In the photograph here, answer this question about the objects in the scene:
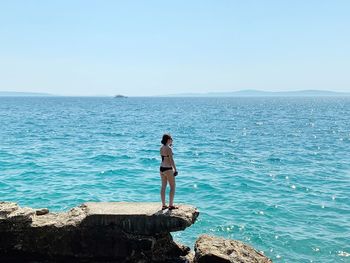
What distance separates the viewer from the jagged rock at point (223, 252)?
34.3ft

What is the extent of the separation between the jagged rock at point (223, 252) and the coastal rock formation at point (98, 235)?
0.76 metres

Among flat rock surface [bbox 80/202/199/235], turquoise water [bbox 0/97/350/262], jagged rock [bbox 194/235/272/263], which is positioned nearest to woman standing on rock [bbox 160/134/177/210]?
flat rock surface [bbox 80/202/199/235]

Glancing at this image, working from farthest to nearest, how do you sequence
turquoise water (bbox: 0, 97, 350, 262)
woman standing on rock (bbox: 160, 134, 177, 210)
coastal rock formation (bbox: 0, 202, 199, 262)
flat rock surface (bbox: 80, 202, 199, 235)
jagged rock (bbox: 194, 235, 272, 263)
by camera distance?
turquoise water (bbox: 0, 97, 350, 262)
woman standing on rock (bbox: 160, 134, 177, 210)
coastal rock formation (bbox: 0, 202, 199, 262)
flat rock surface (bbox: 80, 202, 199, 235)
jagged rock (bbox: 194, 235, 272, 263)

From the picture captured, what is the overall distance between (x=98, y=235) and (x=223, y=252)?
11.3 feet

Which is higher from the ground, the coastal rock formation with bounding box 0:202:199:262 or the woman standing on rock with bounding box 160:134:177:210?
the woman standing on rock with bounding box 160:134:177:210

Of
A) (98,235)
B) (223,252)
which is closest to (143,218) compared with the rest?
(98,235)

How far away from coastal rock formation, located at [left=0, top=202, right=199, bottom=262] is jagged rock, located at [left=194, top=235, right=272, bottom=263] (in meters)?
0.76

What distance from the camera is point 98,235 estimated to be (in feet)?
36.7

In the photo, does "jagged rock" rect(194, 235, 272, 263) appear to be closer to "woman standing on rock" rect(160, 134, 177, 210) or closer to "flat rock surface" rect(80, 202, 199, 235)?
"flat rock surface" rect(80, 202, 199, 235)

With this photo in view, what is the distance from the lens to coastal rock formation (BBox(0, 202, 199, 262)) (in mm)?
11008

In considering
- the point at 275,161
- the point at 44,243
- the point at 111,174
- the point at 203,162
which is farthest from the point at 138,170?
the point at 44,243

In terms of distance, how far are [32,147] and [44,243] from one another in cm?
2845

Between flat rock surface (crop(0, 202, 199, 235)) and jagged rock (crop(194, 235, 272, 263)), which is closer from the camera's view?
jagged rock (crop(194, 235, 272, 263))

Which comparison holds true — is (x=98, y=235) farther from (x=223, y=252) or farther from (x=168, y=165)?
(x=223, y=252)
